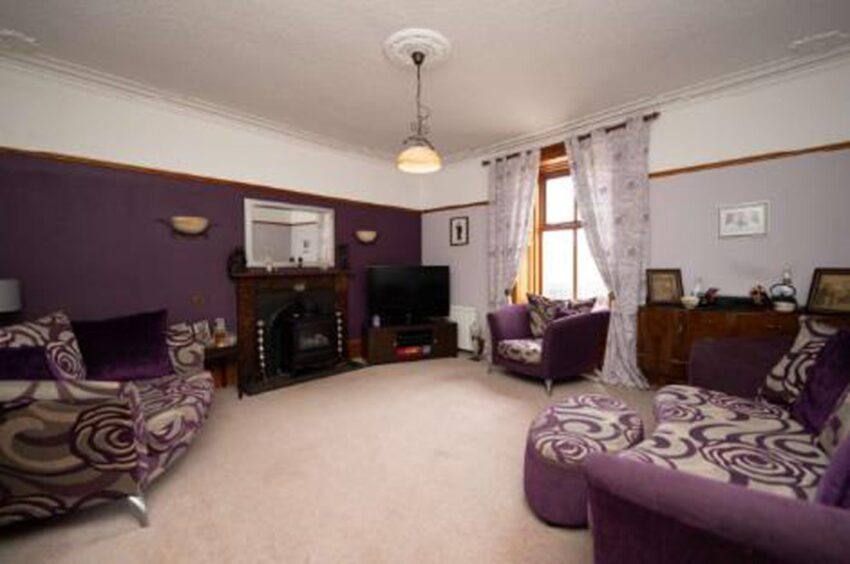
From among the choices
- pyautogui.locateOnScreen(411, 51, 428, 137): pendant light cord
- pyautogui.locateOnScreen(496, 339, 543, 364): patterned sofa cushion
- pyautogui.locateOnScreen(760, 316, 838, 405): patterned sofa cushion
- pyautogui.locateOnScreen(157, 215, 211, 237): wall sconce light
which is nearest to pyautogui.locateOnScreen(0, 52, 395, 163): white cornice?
pyautogui.locateOnScreen(157, 215, 211, 237): wall sconce light

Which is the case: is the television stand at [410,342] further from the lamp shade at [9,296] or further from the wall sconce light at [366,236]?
the lamp shade at [9,296]

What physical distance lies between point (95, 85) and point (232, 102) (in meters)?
0.98

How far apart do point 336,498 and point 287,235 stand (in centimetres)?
302

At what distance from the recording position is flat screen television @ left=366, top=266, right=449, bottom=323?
15.5 ft

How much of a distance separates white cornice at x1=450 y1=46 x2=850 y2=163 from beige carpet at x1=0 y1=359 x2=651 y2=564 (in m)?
2.69

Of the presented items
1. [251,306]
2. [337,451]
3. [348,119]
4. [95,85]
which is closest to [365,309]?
[251,306]

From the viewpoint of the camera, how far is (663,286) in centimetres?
346

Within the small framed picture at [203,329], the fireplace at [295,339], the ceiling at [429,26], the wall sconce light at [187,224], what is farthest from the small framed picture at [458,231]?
the small framed picture at [203,329]

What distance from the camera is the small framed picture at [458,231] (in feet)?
16.8

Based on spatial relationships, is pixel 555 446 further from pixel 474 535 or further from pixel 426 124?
pixel 426 124

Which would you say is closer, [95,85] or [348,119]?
[95,85]

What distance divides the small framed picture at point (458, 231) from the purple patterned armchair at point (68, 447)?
4.04m

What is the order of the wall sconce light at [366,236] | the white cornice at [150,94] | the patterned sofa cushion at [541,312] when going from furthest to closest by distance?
the wall sconce light at [366,236], the patterned sofa cushion at [541,312], the white cornice at [150,94]

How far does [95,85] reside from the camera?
3.02 metres
